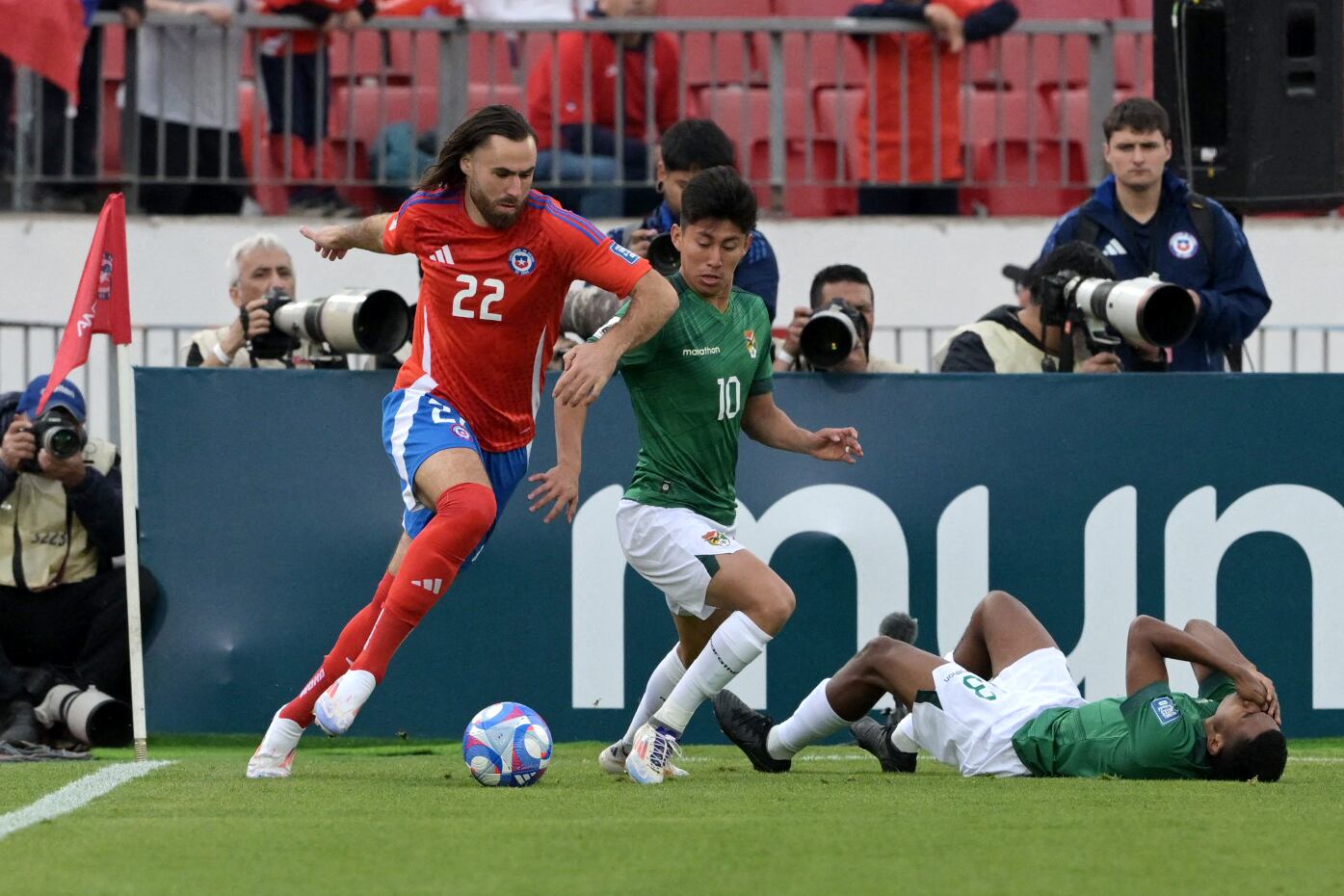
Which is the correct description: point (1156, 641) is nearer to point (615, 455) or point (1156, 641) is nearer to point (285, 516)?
point (615, 455)

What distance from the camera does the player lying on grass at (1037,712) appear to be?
688 cm

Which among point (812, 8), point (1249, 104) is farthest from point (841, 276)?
point (812, 8)

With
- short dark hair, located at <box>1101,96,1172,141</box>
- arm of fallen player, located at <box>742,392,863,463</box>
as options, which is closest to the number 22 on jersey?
arm of fallen player, located at <box>742,392,863,463</box>

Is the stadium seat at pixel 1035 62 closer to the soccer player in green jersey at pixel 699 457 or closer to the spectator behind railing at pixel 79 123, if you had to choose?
the spectator behind railing at pixel 79 123

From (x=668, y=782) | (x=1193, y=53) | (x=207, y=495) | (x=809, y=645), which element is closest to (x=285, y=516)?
(x=207, y=495)

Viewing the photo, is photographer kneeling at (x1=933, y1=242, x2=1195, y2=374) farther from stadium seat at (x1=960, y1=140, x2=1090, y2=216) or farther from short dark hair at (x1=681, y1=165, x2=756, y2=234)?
stadium seat at (x1=960, y1=140, x2=1090, y2=216)

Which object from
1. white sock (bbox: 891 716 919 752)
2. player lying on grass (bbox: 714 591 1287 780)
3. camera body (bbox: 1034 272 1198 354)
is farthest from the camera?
camera body (bbox: 1034 272 1198 354)

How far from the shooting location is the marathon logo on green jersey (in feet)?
22.7

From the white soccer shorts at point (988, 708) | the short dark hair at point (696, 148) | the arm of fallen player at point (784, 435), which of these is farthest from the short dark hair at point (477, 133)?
the white soccer shorts at point (988, 708)

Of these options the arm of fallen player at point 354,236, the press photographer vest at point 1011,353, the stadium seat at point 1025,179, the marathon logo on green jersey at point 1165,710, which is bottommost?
the marathon logo on green jersey at point 1165,710

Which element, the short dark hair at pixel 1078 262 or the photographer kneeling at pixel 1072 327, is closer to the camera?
the photographer kneeling at pixel 1072 327

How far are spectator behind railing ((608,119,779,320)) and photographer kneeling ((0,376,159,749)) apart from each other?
2533 mm

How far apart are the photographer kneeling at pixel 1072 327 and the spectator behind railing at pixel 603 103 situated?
3455mm

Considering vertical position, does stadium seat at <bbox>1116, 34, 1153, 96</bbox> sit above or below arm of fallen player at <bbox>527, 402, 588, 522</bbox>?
above
